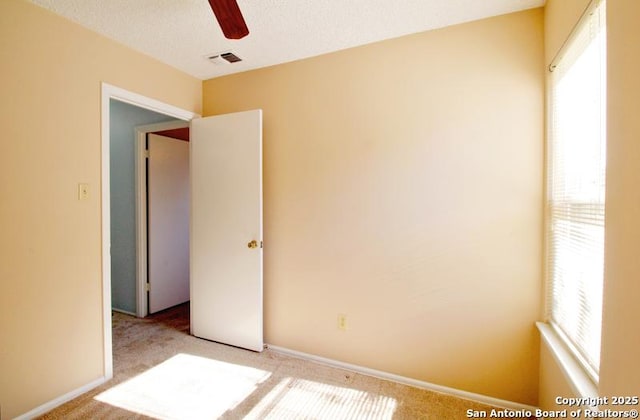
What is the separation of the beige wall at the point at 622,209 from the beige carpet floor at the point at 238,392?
117 centimetres

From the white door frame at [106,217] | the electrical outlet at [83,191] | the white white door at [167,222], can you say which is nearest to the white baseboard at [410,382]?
the white door frame at [106,217]

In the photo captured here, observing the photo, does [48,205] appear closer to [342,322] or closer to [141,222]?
[141,222]

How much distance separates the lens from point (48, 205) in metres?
1.80

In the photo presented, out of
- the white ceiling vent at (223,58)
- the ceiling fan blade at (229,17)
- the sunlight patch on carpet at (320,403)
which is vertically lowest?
the sunlight patch on carpet at (320,403)

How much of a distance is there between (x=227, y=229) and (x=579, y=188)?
7.72 feet

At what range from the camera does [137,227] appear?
323cm

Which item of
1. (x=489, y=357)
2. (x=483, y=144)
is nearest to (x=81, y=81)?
(x=483, y=144)

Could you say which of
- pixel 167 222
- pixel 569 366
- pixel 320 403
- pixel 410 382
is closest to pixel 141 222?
pixel 167 222

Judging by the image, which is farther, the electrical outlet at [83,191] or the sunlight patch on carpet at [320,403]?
the electrical outlet at [83,191]

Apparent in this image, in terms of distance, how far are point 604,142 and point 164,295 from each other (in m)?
3.92

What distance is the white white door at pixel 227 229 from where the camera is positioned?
8.08ft

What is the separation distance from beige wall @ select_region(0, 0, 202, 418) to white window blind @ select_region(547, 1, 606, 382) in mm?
2763

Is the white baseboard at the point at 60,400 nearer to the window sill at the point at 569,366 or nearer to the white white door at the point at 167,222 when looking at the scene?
the white white door at the point at 167,222

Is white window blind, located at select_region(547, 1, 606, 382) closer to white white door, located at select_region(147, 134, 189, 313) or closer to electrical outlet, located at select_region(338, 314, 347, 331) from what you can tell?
electrical outlet, located at select_region(338, 314, 347, 331)
